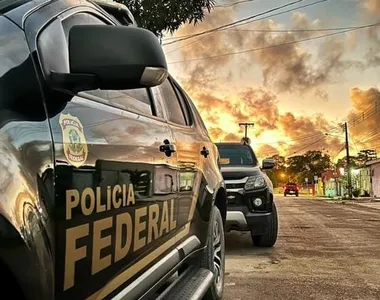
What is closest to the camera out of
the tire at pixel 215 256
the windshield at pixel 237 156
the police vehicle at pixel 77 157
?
the police vehicle at pixel 77 157

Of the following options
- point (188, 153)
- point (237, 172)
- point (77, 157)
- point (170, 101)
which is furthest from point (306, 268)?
point (77, 157)

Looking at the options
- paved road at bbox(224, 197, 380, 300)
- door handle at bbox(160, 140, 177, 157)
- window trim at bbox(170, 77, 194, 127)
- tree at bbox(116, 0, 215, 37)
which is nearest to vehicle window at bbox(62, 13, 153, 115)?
door handle at bbox(160, 140, 177, 157)

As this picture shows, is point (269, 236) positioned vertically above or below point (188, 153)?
below

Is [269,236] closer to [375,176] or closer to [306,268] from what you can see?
[306,268]

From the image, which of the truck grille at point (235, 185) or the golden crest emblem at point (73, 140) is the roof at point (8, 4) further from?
the truck grille at point (235, 185)

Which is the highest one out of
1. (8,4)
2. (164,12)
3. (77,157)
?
(164,12)

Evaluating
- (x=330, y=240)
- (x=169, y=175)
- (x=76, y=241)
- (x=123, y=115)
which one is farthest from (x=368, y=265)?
(x=76, y=241)

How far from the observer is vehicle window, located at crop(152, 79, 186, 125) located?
12.3 feet

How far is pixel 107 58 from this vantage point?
193 centimetres

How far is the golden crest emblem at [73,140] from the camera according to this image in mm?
1961

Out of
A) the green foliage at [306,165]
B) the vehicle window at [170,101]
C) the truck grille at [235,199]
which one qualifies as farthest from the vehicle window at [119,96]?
the green foliage at [306,165]

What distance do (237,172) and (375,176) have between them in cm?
4709

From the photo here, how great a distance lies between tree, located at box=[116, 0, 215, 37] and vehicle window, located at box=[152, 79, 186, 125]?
449cm

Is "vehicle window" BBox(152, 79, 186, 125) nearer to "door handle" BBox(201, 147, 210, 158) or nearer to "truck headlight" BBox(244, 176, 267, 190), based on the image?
"door handle" BBox(201, 147, 210, 158)
